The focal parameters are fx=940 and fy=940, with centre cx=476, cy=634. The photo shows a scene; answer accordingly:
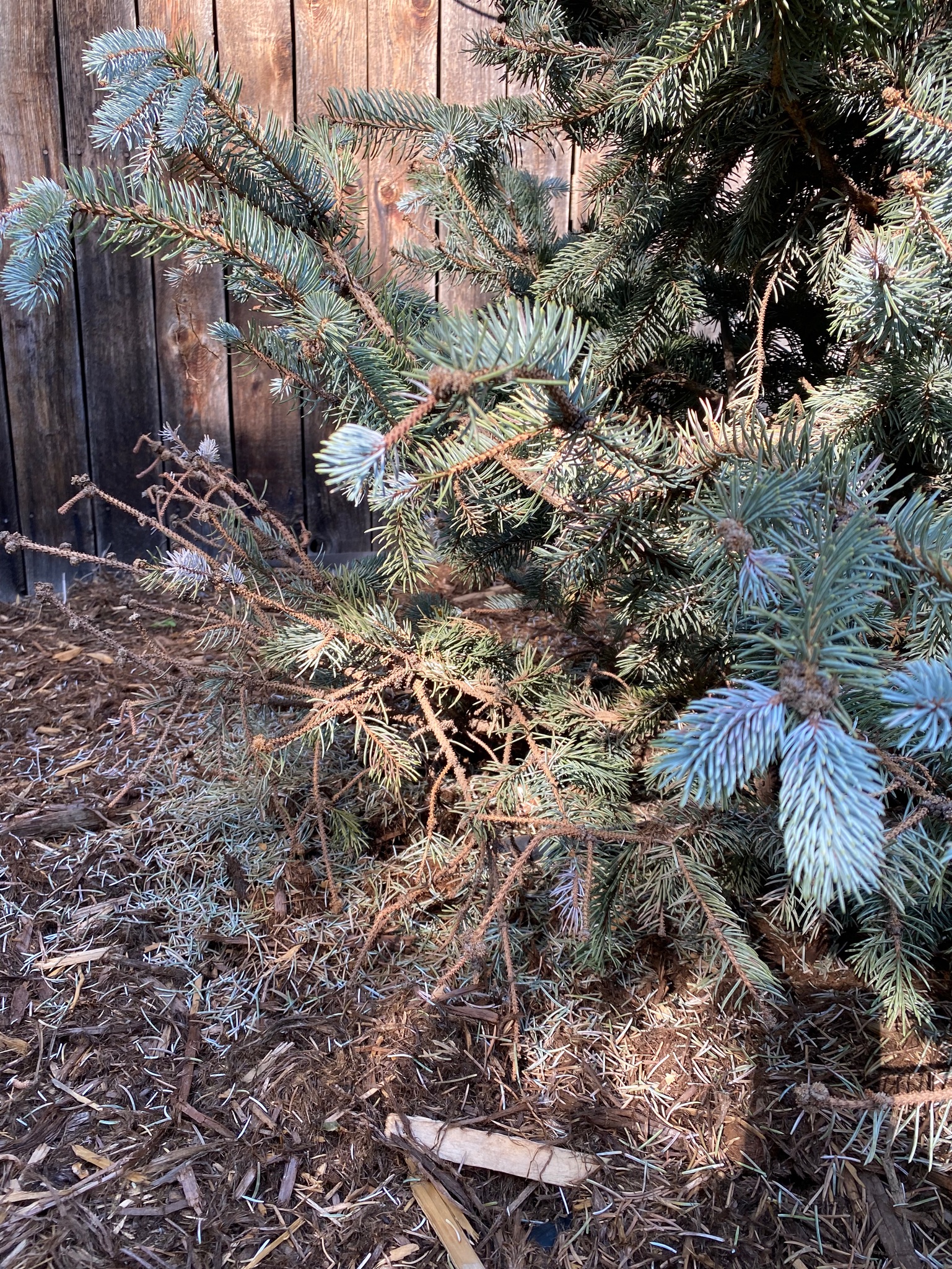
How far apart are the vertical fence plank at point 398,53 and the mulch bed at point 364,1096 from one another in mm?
1849

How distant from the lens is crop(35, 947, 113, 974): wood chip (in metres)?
1.52

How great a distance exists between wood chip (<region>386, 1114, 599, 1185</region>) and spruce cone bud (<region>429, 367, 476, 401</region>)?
0.98 metres

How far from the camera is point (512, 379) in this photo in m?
0.74

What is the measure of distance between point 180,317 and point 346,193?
1534 millimetres

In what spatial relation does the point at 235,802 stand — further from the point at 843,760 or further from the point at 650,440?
the point at 843,760

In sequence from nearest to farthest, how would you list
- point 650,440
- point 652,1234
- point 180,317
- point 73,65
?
point 650,440
point 652,1234
point 73,65
point 180,317

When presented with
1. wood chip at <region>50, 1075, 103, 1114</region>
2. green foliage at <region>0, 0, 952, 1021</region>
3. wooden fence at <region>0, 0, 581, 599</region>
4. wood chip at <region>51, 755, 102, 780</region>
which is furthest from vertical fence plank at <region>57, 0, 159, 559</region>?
wood chip at <region>50, 1075, 103, 1114</region>

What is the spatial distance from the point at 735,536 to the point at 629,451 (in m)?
0.21

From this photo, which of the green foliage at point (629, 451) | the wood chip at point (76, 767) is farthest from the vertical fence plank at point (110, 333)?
the green foliage at point (629, 451)

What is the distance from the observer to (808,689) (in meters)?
0.67

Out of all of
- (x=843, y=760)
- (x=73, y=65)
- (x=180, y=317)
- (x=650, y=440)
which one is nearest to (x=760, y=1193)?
(x=843, y=760)

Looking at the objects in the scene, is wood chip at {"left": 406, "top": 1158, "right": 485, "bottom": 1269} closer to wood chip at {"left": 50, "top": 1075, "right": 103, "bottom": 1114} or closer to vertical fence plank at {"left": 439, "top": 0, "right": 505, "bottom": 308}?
wood chip at {"left": 50, "top": 1075, "right": 103, "bottom": 1114}

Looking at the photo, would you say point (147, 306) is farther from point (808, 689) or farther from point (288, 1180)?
point (808, 689)

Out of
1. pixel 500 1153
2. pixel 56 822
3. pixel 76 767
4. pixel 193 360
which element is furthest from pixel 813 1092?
pixel 193 360
